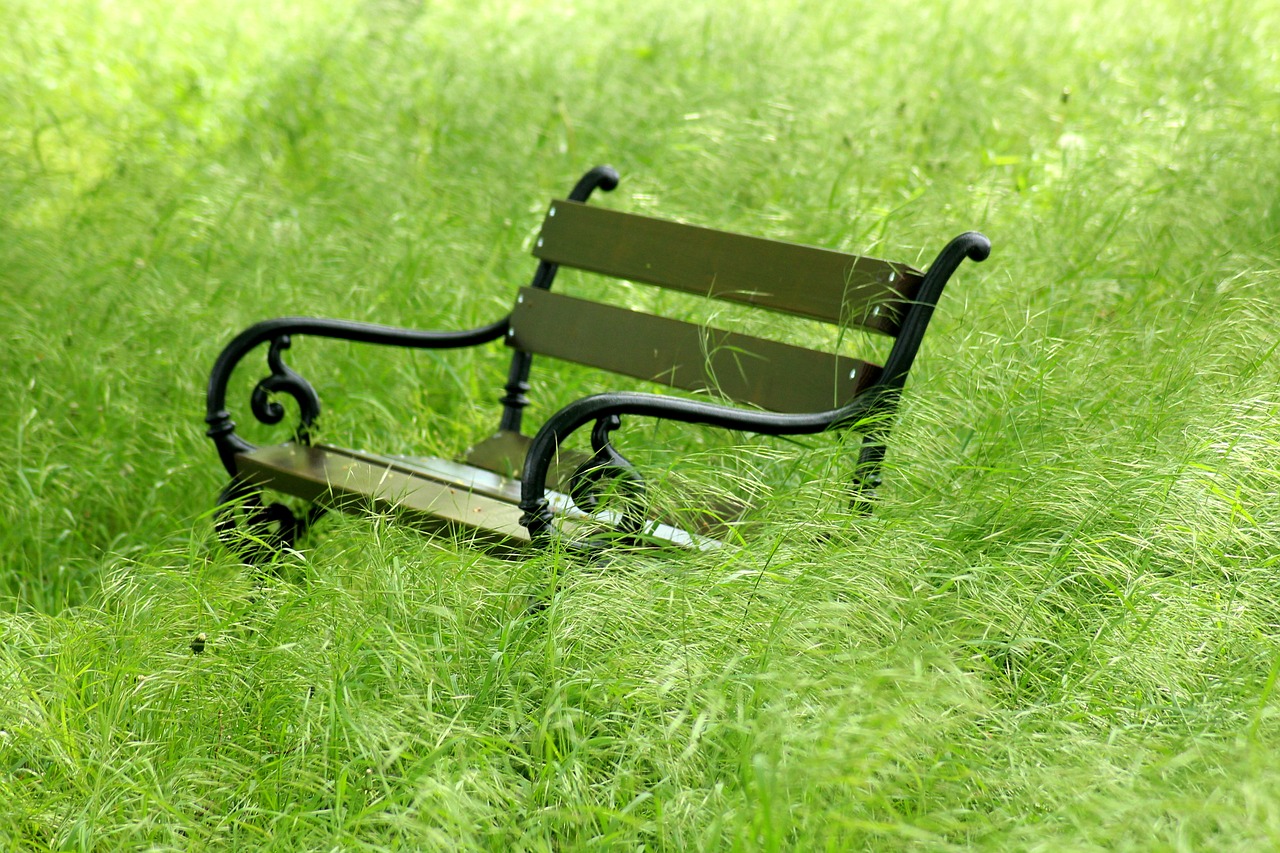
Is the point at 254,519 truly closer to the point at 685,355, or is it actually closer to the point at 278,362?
the point at 278,362

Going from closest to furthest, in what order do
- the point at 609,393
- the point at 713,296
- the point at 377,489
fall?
the point at 609,393
the point at 377,489
the point at 713,296

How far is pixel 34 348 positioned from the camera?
3580mm

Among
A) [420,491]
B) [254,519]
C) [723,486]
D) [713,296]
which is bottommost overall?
[254,519]

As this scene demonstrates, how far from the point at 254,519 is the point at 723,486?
1.11 meters

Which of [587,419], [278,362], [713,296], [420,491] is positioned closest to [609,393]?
[587,419]

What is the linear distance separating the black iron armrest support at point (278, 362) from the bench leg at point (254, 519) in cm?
8

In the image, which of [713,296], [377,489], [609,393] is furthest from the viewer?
[713,296]

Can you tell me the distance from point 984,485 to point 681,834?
Answer: 99cm

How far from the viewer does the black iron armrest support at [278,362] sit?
8.59ft

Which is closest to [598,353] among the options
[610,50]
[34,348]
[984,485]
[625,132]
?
[984,485]

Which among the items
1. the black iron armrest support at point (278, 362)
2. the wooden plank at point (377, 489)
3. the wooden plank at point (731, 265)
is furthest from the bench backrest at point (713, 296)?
the wooden plank at point (377, 489)

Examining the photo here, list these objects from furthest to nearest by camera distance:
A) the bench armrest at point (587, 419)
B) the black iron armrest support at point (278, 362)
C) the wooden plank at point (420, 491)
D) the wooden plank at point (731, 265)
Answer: the black iron armrest support at point (278, 362), the wooden plank at point (731, 265), the wooden plank at point (420, 491), the bench armrest at point (587, 419)

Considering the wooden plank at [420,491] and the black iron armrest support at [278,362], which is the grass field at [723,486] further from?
the black iron armrest support at [278,362]

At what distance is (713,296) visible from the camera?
2.62m
